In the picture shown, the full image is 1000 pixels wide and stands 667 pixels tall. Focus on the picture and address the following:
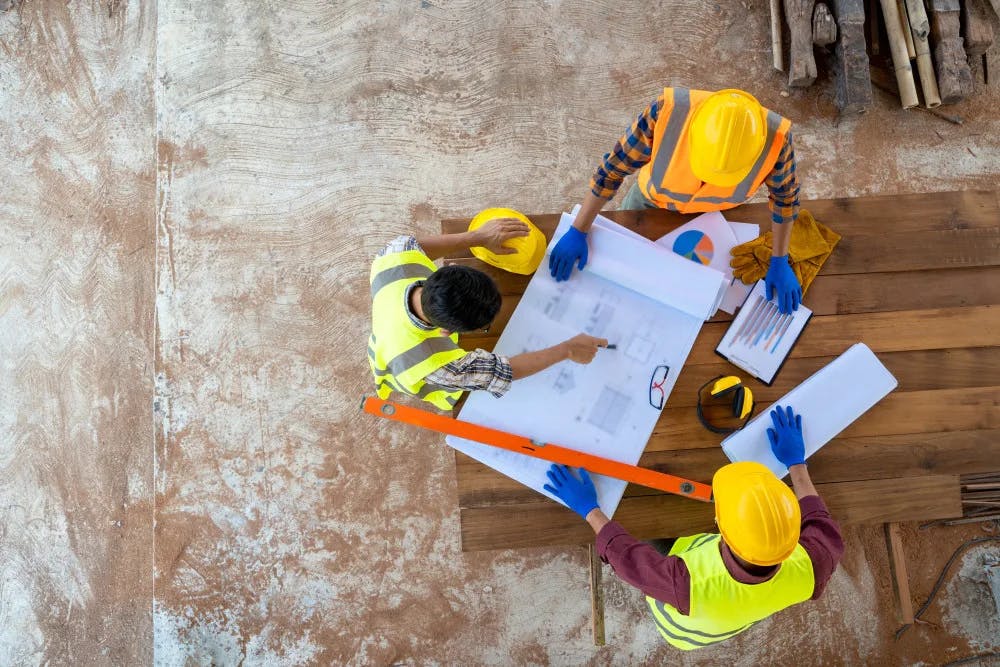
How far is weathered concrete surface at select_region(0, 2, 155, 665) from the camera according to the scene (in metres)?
3.64

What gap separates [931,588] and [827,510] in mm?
2031

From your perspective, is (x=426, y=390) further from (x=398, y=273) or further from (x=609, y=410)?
(x=609, y=410)

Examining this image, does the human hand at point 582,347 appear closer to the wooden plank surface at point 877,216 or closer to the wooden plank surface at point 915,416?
the wooden plank surface at point 915,416

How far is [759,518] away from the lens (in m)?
1.90

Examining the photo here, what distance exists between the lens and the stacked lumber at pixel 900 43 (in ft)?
12.2

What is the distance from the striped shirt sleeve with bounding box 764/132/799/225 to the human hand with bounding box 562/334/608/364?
0.83 metres

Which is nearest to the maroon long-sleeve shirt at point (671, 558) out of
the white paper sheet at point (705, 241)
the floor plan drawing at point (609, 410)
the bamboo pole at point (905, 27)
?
the floor plan drawing at point (609, 410)

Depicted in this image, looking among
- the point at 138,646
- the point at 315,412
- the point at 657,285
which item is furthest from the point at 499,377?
the point at 138,646

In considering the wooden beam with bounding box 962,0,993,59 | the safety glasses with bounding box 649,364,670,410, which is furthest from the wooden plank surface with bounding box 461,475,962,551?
the wooden beam with bounding box 962,0,993,59

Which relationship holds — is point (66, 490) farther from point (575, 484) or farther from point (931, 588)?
point (931, 588)


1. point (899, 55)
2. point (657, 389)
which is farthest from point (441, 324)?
point (899, 55)

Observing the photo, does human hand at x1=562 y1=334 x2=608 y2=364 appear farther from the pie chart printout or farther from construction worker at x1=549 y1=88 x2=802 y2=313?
the pie chart printout

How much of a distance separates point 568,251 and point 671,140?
1.80 feet

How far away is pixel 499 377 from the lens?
7.16ft
